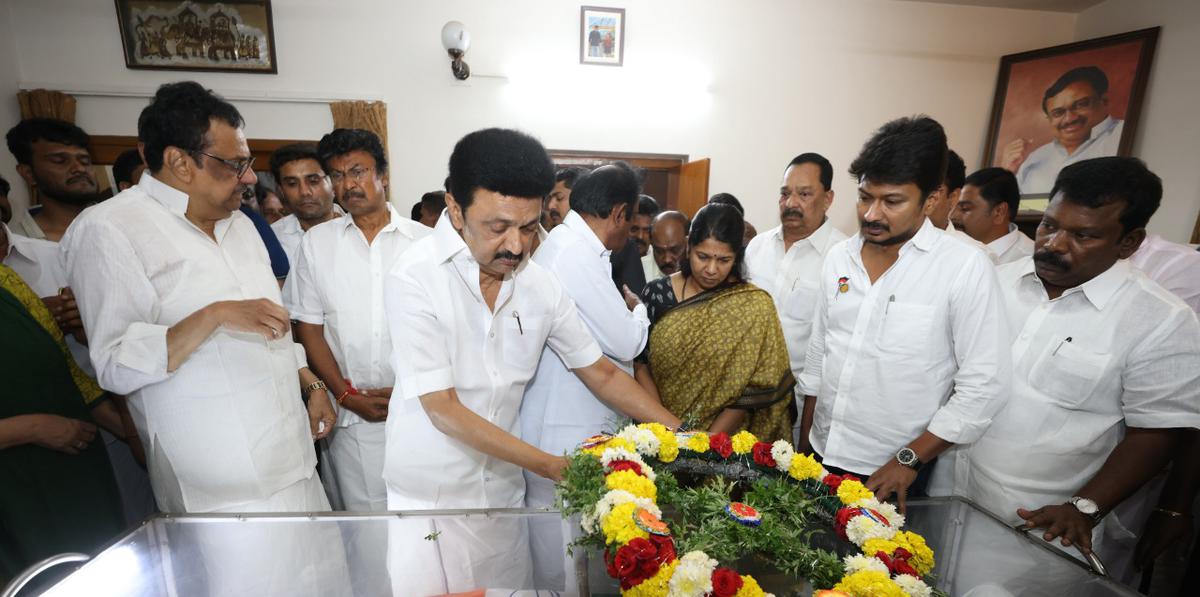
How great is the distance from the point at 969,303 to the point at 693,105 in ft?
17.1

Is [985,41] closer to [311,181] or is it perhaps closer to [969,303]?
[969,303]

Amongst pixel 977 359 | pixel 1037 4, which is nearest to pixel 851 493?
pixel 977 359

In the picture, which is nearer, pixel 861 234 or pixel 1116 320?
pixel 1116 320

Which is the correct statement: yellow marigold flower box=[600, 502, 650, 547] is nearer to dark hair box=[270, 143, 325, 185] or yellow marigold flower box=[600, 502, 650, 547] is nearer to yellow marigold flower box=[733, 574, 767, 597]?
yellow marigold flower box=[733, 574, 767, 597]

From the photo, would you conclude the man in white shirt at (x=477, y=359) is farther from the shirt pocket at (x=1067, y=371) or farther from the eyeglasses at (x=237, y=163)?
the shirt pocket at (x=1067, y=371)

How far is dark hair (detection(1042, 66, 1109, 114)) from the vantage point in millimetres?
5816

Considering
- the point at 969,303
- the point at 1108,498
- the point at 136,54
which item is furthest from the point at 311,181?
the point at 136,54

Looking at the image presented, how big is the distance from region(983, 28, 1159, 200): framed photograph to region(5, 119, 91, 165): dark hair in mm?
8711

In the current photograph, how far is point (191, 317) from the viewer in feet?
5.13

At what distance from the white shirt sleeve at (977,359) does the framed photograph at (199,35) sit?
6.62 m

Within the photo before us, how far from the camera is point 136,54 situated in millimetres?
5434

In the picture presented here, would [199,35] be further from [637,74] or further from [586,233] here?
[586,233]

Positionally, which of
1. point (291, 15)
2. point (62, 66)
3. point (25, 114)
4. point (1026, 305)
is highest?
point (291, 15)

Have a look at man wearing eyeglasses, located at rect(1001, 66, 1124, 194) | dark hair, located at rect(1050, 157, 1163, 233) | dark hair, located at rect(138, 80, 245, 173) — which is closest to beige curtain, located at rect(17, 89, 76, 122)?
dark hair, located at rect(138, 80, 245, 173)
